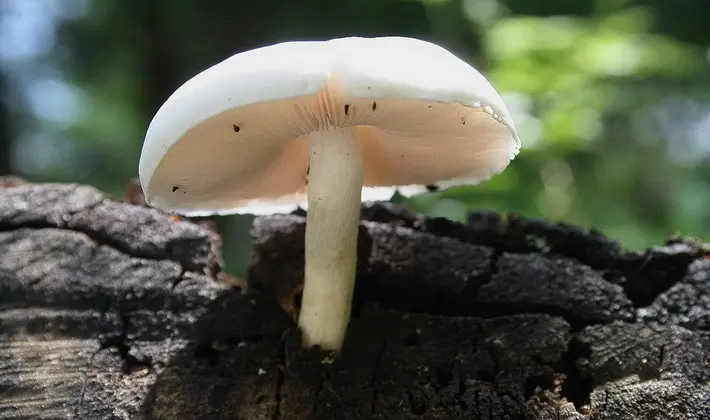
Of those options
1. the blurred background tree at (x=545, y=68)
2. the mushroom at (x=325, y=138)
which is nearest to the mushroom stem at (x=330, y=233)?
the mushroom at (x=325, y=138)

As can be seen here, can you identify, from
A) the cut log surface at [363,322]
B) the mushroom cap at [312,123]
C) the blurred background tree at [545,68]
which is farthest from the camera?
the blurred background tree at [545,68]

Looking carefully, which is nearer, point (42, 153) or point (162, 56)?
point (162, 56)

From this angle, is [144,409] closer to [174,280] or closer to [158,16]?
[174,280]

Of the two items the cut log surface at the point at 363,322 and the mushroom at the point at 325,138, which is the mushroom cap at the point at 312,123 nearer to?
the mushroom at the point at 325,138

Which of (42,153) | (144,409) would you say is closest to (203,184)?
(144,409)

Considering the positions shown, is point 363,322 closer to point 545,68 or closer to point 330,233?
point 330,233

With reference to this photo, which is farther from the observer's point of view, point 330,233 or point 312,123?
point 330,233

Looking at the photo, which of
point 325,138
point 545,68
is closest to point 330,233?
point 325,138
